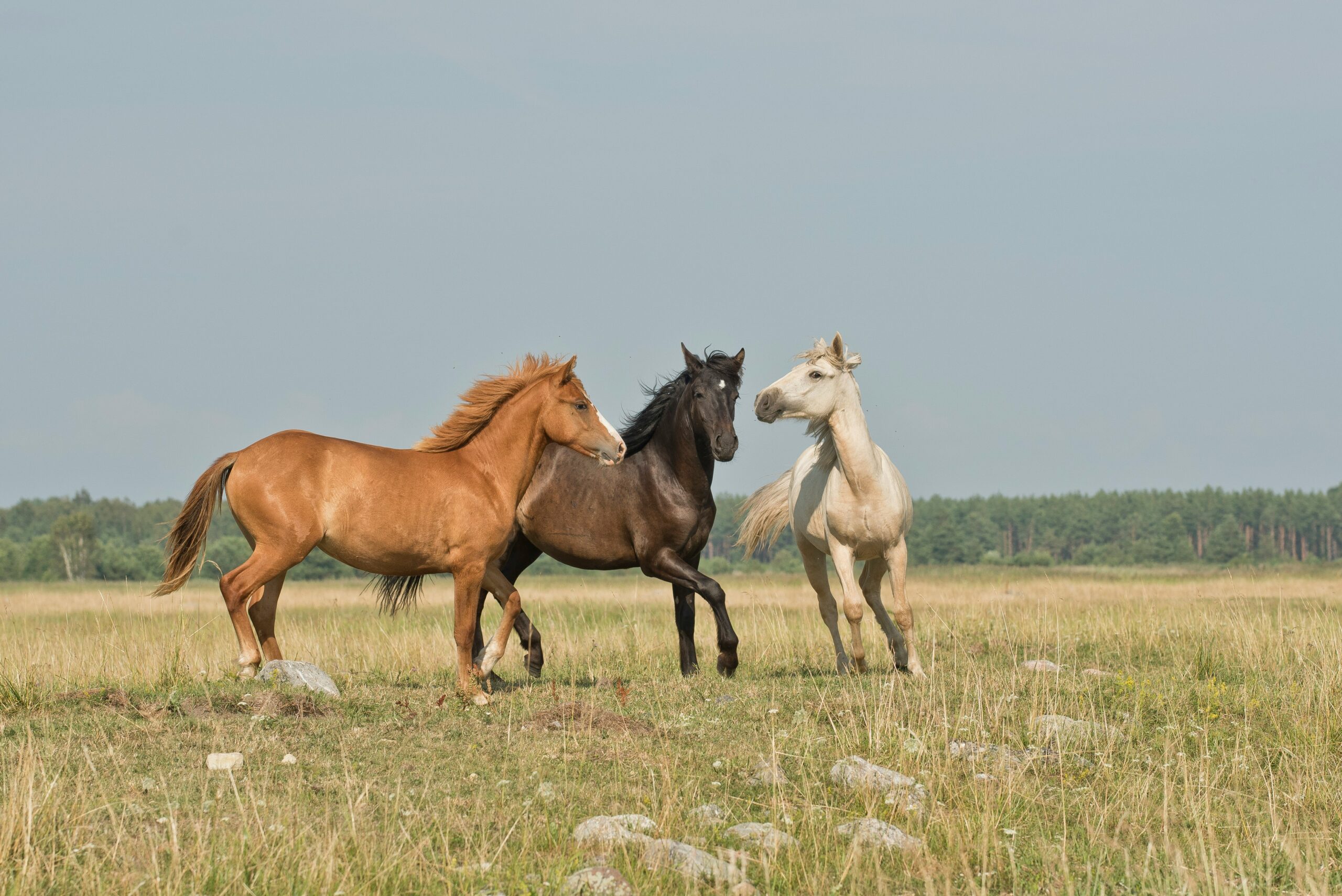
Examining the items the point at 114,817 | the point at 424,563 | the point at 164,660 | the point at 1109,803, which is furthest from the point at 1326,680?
the point at 164,660

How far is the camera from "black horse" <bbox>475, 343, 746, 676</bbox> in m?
10.1

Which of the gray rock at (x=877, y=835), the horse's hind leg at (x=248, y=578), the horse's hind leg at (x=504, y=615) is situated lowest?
the gray rock at (x=877, y=835)

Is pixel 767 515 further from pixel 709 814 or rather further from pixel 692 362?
pixel 709 814

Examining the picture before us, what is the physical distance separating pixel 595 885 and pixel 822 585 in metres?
7.26

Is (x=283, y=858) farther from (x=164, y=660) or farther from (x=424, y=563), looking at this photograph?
(x=164, y=660)

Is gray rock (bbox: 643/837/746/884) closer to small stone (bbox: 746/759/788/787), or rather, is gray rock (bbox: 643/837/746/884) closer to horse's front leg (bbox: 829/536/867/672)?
small stone (bbox: 746/759/788/787)

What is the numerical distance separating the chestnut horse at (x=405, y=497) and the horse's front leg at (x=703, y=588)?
5.25 ft

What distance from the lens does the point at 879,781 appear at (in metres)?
6.04

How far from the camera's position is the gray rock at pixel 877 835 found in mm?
5211

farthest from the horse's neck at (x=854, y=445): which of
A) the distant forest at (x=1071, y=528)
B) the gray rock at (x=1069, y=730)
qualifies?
the distant forest at (x=1071, y=528)

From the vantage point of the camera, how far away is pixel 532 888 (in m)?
4.51

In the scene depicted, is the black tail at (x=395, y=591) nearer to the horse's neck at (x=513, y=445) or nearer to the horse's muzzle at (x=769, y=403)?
the horse's neck at (x=513, y=445)

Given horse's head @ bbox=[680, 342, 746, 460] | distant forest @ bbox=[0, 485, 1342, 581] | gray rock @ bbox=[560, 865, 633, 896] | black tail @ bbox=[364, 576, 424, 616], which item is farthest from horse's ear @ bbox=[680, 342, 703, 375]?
distant forest @ bbox=[0, 485, 1342, 581]

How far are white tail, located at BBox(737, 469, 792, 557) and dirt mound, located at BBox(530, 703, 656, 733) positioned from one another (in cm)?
531
